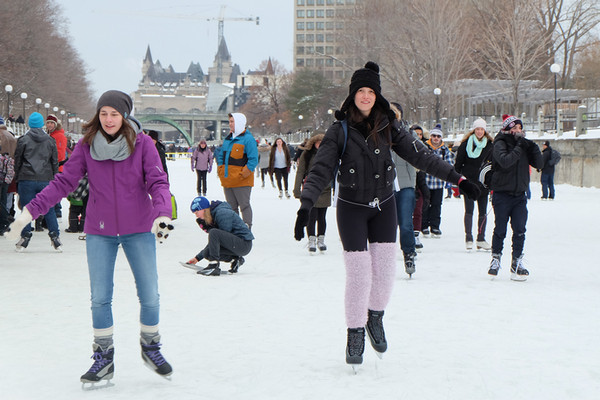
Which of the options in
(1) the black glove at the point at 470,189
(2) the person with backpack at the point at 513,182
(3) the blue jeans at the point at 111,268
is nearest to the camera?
(3) the blue jeans at the point at 111,268

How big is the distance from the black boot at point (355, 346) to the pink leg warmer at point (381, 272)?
7.6 inches

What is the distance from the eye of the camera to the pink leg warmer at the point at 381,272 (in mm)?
4309

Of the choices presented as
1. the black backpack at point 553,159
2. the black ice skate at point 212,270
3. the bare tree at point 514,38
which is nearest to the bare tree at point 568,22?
the bare tree at point 514,38

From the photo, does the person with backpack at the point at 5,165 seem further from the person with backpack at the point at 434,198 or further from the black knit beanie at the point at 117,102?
the black knit beanie at the point at 117,102

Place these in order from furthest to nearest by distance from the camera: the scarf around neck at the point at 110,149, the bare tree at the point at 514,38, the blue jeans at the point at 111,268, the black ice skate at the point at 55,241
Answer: the bare tree at the point at 514,38
the black ice skate at the point at 55,241
the blue jeans at the point at 111,268
the scarf around neck at the point at 110,149

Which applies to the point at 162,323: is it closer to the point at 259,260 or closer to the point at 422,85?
the point at 259,260

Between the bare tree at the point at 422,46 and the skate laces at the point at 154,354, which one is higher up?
the bare tree at the point at 422,46

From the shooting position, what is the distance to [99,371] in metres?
3.91

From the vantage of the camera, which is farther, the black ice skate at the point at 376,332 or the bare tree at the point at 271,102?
the bare tree at the point at 271,102

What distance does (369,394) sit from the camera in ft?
12.5

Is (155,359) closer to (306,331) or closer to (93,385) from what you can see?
(93,385)

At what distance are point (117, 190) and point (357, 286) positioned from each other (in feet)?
4.34

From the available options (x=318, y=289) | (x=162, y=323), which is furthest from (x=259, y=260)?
(x=162, y=323)

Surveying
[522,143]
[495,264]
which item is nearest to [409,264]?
[495,264]
